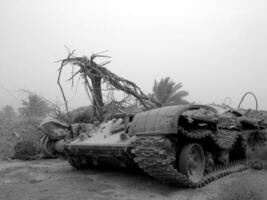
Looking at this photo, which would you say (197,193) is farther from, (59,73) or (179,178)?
(59,73)

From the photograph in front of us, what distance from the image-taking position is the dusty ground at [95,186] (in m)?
5.33

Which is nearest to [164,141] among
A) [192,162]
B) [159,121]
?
[159,121]

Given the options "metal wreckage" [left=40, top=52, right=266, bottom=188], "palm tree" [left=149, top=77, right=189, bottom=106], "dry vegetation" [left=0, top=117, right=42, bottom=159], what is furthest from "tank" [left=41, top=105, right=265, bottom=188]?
"palm tree" [left=149, top=77, right=189, bottom=106]

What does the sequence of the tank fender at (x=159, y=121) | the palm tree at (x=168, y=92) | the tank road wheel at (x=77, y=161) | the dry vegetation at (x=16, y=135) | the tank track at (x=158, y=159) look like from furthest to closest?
the palm tree at (x=168, y=92) < the dry vegetation at (x=16, y=135) < the tank road wheel at (x=77, y=161) < the tank fender at (x=159, y=121) < the tank track at (x=158, y=159)

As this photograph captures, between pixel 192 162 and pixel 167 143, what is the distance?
3.41ft

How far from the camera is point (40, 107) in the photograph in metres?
21.4

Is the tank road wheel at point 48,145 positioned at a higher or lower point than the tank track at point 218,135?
lower

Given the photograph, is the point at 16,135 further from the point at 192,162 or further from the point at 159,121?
the point at 159,121

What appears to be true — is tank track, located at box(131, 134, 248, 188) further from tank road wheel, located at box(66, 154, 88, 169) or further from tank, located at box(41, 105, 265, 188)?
tank road wheel, located at box(66, 154, 88, 169)

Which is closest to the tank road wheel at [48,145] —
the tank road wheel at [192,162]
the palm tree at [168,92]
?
the tank road wheel at [192,162]

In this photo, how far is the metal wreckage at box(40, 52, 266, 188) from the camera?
545 centimetres

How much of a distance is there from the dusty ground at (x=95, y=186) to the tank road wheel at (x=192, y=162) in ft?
0.98

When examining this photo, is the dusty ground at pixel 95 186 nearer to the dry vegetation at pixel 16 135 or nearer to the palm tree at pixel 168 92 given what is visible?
the dry vegetation at pixel 16 135

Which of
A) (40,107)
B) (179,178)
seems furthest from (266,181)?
(40,107)
